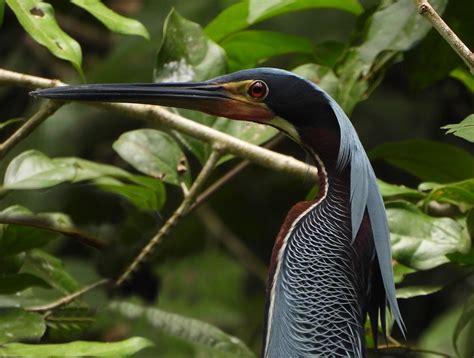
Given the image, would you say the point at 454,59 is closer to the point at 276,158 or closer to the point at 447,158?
the point at 447,158

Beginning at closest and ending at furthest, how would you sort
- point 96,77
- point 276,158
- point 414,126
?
point 276,158
point 96,77
point 414,126

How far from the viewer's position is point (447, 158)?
217 cm

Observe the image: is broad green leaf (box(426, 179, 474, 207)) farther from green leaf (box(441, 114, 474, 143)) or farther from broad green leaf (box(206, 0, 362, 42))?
broad green leaf (box(206, 0, 362, 42))

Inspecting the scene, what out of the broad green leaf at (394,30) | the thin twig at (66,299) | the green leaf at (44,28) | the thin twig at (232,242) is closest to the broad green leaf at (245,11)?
the broad green leaf at (394,30)

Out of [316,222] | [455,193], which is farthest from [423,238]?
[316,222]

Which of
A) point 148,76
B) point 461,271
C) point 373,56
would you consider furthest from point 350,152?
point 148,76

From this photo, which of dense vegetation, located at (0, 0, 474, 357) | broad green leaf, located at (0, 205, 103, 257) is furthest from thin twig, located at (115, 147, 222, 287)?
broad green leaf, located at (0, 205, 103, 257)

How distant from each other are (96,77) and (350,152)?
4.41 ft

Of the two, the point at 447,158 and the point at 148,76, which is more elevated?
the point at 447,158

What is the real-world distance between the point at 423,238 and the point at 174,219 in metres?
0.45

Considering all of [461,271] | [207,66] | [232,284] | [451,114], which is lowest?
[232,284]

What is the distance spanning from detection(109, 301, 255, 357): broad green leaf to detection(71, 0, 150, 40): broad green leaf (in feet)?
1.59

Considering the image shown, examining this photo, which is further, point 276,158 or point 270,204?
point 270,204

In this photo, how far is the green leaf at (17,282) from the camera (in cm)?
186
